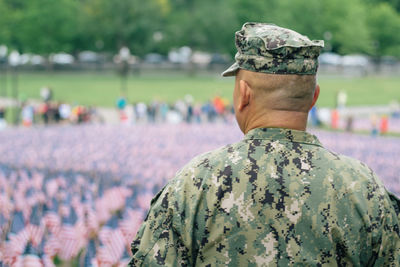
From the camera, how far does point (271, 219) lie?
2443 mm

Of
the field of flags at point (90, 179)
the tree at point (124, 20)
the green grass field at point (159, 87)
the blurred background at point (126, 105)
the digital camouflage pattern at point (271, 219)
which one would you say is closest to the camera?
the digital camouflage pattern at point (271, 219)

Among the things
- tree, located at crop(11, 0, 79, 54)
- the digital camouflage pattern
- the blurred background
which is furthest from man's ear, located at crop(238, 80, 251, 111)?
tree, located at crop(11, 0, 79, 54)

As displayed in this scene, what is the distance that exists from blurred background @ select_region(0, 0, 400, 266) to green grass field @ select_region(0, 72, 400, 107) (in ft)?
0.55

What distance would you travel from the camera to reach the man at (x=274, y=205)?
7.97 ft

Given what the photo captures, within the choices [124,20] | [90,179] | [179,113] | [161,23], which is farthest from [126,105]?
[161,23]

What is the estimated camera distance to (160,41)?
67.4 meters

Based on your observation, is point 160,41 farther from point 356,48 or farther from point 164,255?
point 164,255

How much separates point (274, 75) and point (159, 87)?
49486mm

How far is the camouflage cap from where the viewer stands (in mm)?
2465

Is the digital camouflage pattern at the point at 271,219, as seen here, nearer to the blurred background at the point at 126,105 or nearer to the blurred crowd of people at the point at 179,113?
the blurred background at the point at 126,105

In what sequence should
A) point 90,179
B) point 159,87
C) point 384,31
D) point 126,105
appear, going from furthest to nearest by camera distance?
point 384,31, point 159,87, point 126,105, point 90,179

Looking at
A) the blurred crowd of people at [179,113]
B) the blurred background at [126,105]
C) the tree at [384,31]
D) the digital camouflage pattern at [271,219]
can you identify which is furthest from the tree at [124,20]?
the digital camouflage pattern at [271,219]

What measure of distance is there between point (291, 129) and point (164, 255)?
2.44ft

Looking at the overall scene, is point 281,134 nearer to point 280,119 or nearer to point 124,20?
point 280,119
